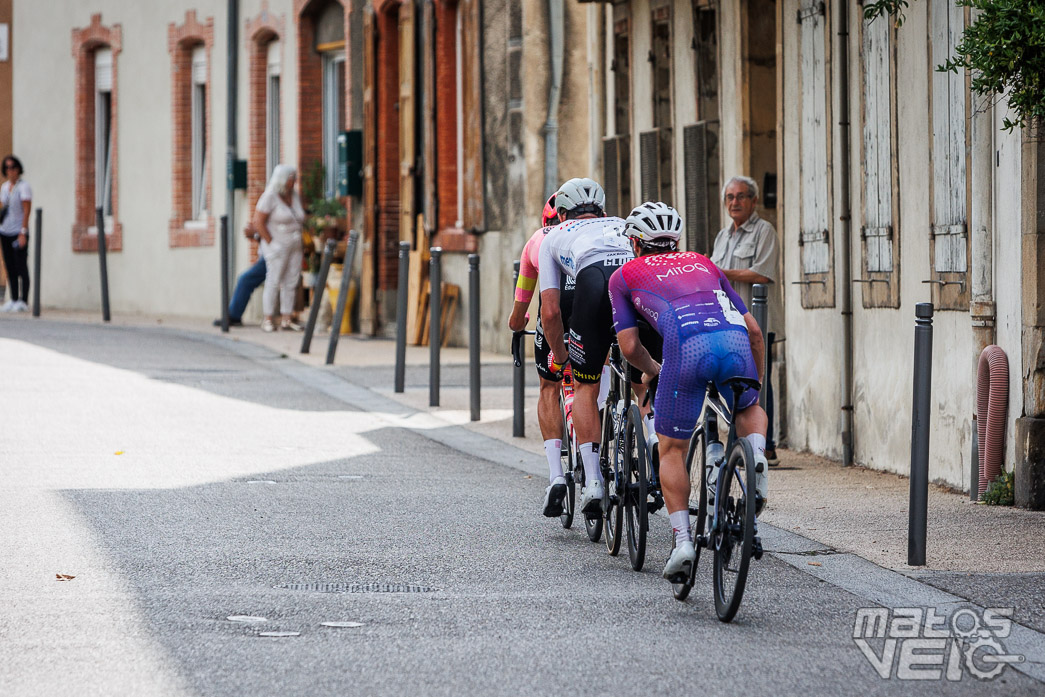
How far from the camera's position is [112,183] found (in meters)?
29.2

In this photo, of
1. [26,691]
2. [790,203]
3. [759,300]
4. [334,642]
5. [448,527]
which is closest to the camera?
[26,691]

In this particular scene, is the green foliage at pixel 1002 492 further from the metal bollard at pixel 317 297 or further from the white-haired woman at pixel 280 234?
the white-haired woman at pixel 280 234

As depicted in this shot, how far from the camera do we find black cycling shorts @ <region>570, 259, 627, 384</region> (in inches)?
301

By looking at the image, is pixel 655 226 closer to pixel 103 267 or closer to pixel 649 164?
pixel 649 164

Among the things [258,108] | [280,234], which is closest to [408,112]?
[280,234]

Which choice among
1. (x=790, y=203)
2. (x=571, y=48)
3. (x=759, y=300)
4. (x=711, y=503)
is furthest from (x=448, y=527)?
(x=571, y=48)

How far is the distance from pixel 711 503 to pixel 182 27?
71.6 feet

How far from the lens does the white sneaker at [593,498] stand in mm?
7625

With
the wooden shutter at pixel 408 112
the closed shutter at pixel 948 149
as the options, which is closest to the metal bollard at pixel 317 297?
the wooden shutter at pixel 408 112

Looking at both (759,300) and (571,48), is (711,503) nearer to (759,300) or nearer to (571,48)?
(759,300)

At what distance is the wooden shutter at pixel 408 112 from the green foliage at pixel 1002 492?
13.0 meters

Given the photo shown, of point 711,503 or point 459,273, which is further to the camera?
point 459,273

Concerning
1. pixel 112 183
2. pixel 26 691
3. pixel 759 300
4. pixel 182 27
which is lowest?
pixel 26 691

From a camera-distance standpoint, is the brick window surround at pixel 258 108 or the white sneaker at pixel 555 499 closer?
the white sneaker at pixel 555 499
